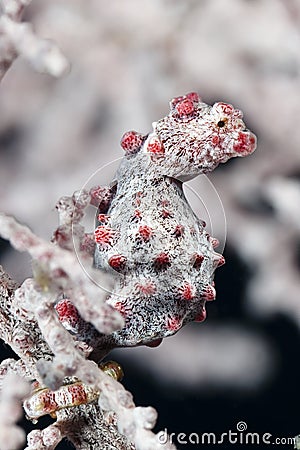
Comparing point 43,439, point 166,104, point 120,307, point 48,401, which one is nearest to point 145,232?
point 120,307

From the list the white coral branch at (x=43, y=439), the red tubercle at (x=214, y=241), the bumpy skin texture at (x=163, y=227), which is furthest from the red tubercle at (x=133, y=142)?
the white coral branch at (x=43, y=439)

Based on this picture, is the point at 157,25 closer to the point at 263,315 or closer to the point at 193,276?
the point at 193,276

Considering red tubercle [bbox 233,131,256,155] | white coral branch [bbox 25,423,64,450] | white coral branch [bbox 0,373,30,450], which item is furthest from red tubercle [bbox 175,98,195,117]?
white coral branch [bbox 25,423,64,450]

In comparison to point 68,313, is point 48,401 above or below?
below

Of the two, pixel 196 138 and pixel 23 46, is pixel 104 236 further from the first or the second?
pixel 23 46

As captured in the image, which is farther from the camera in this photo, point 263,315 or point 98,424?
point 263,315

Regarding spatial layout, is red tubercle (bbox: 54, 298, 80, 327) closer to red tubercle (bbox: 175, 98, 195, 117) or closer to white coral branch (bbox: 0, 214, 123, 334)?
white coral branch (bbox: 0, 214, 123, 334)

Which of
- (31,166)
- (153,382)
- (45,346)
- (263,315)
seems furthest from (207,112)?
(153,382)

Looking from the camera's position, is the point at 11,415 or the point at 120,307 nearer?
the point at 11,415
